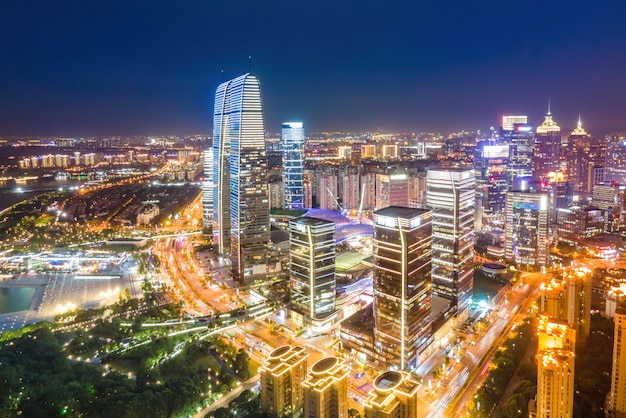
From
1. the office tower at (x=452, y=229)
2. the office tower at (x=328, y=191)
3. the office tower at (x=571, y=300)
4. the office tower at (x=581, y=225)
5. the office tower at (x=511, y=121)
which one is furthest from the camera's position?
the office tower at (x=511, y=121)

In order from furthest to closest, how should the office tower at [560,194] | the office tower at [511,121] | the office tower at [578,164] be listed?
1. the office tower at [511,121]
2. the office tower at [578,164]
3. the office tower at [560,194]

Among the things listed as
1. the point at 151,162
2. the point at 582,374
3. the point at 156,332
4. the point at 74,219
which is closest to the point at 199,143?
the point at 151,162

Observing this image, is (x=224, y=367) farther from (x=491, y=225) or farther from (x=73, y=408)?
(x=491, y=225)

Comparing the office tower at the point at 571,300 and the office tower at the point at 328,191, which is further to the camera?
the office tower at the point at 328,191

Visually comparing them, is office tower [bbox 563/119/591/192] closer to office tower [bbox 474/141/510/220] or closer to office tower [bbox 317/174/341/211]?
office tower [bbox 474/141/510/220]

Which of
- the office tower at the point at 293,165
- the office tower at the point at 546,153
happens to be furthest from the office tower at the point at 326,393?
the office tower at the point at 546,153

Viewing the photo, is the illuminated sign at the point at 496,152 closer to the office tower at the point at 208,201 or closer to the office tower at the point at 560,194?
the office tower at the point at 560,194
